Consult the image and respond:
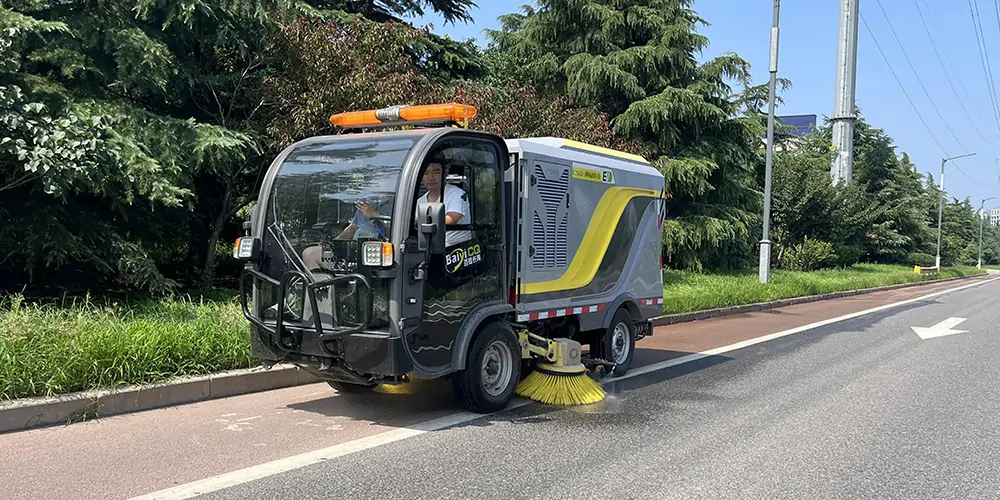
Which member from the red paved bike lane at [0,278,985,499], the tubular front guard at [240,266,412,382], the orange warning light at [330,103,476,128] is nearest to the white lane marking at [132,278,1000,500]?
the red paved bike lane at [0,278,985,499]

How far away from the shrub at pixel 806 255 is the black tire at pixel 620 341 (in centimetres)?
2534

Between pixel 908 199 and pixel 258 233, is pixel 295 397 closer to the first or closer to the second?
pixel 258 233

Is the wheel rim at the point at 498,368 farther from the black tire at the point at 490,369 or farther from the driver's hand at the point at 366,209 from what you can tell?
the driver's hand at the point at 366,209

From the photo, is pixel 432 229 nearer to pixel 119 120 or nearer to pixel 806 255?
pixel 119 120

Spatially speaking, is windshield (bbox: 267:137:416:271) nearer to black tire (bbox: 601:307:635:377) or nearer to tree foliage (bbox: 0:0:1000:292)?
tree foliage (bbox: 0:0:1000:292)

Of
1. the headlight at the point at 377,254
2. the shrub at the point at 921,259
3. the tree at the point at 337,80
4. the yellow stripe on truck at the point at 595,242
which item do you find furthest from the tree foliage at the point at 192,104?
the shrub at the point at 921,259

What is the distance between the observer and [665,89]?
2159 cm

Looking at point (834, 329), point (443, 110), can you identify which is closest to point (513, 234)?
point (443, 110)

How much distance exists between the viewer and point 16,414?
18.1 ft

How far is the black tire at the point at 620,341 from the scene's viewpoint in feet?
27.3

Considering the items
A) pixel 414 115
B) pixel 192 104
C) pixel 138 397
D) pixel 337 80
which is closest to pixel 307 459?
pixel 138 397

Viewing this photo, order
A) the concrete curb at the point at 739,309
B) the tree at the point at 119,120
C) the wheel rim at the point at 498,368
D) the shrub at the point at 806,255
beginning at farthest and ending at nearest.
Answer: the shrub at the point at 806,255
the concrete curb at the point at 739,309
the tree at the point at 119,120
the wheel rim at the point at 498,368

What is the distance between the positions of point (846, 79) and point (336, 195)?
142ft

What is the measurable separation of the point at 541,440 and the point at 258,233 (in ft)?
9.44
